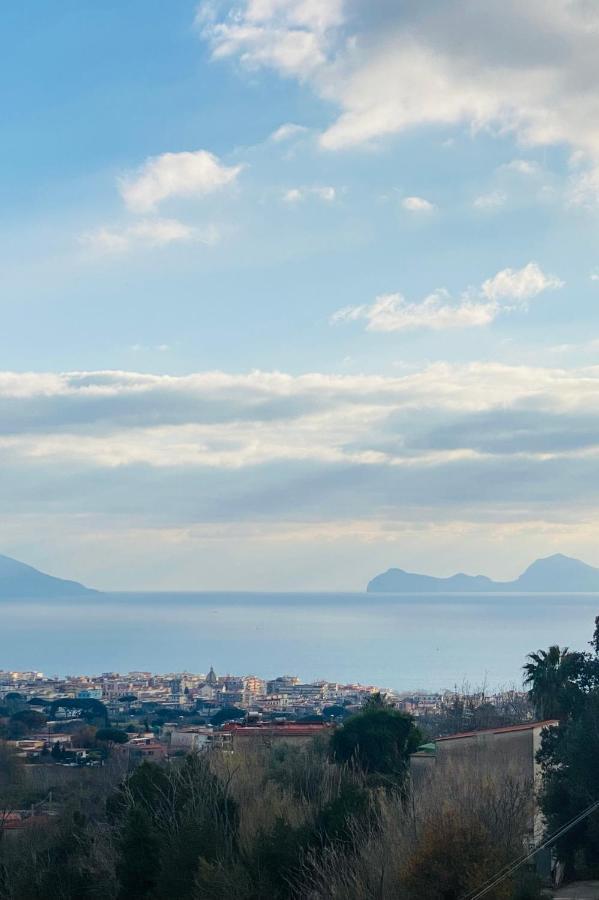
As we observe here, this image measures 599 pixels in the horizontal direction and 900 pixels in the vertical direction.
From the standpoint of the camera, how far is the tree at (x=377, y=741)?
2912 cm

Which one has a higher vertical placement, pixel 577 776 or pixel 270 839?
pixel 577 776

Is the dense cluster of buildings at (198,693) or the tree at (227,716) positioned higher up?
the tree at (227,716)

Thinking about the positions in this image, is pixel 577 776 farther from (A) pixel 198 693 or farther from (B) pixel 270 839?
(A) pixel 198 693

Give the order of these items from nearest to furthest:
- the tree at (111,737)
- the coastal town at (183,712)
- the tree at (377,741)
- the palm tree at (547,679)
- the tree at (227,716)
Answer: the tree at (377,741) < the palm tree at (547,679) < the coastal town at (183,712) < the tree at (111,737) < the tree at (227,716)

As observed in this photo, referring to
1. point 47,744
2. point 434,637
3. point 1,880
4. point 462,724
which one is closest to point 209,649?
point 434,637

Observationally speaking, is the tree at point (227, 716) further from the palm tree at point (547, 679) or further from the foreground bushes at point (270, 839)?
the foreground bushes at point (270, 839)

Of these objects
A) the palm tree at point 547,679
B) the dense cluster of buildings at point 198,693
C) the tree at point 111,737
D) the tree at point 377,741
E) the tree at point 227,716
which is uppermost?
the palm tree at point 547,679

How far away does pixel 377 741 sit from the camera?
2986 centimetres

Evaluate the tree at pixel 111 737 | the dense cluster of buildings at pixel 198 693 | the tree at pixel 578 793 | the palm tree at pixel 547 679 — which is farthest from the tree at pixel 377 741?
the dense cluster of buildings at pixel 198 693

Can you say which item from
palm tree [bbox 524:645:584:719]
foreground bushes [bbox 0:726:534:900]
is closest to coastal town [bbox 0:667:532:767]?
palm tree [bbox 524:645:584:719]

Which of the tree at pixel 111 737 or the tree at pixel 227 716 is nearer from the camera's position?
the tree at pixel 111 737

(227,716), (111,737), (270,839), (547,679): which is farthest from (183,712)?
(270,839)

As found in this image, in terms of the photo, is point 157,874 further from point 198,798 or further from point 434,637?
point 434,637

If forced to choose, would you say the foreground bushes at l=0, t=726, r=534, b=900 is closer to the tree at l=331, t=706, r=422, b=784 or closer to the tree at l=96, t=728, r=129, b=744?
the tree at l=331, t=706, r=422, b=784
